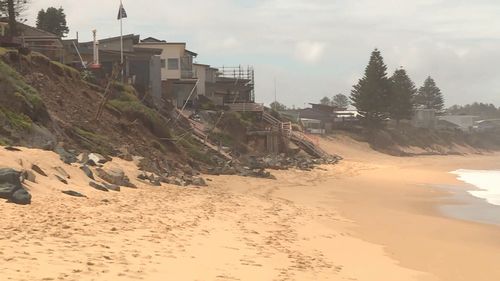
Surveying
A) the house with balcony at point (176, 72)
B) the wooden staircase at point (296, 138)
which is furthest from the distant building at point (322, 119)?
the house with balcony at point (176, 72)

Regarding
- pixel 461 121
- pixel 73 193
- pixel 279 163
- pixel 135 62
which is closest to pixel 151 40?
pixel 135 62

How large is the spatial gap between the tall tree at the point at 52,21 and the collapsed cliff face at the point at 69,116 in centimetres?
3291

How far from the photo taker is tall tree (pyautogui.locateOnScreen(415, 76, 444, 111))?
137m

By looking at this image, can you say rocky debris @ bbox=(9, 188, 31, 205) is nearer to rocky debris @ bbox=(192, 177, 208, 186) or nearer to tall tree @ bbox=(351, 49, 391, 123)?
rocky debris @ bbox=(192, 177, 208, 186)

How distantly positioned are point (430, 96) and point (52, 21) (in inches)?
3955

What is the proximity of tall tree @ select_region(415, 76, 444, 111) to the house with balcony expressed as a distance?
3634 inches

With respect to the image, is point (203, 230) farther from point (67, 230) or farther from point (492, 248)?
point (492, 248)

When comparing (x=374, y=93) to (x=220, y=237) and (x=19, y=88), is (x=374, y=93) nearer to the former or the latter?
(x=19, y=88)

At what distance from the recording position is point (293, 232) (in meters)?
15.1

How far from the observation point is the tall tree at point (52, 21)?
65.3 m

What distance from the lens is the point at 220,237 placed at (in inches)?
516

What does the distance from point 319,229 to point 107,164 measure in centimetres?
967

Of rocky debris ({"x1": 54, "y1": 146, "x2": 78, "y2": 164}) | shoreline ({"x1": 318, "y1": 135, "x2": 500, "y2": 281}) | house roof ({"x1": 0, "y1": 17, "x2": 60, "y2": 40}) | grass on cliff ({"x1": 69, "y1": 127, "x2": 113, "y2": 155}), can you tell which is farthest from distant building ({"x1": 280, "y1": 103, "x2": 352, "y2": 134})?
rocky debris ({"x1": 54, "y1": 146, "x2": 78, "y2": 164})

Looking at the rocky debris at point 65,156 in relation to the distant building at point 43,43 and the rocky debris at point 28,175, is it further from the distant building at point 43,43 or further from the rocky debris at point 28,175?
the distant building at point 43,43
